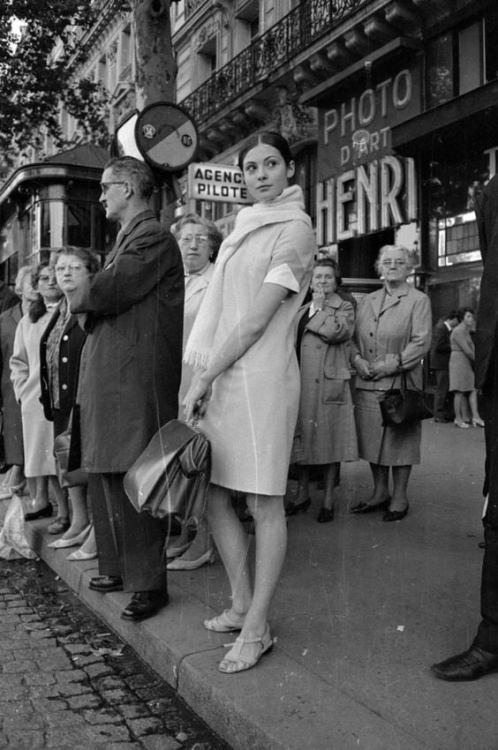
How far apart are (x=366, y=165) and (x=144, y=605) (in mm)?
13199

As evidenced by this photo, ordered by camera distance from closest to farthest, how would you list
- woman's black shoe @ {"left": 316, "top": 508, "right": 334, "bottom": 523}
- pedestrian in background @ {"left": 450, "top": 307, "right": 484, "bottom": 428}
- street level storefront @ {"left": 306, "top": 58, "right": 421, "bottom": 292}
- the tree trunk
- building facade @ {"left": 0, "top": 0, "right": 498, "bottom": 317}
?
woman's black shoe @ {"left": 316, "top": 508, "right": 334, "bottom": 523}, the tree trunk, pedestrian in background @ {"left": 450, "top": 307, "right": 484, "bottom": 428}, building facade @ {"left": 0, "top": 0, "right": 498, "bottom": 317}, street level storefront @ {"left": 306, "top": 58, "right": 421, "bottom": 292}

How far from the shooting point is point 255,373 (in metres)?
3.10

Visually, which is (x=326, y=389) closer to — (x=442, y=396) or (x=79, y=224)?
(x=442, y=396)

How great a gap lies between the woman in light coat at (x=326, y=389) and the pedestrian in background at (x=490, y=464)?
9.23ft

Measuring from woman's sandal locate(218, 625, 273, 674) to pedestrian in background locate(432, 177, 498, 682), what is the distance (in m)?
0.63

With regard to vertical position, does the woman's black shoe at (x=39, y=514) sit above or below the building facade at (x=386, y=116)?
below

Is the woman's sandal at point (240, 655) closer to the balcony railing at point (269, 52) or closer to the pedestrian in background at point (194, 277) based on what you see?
the pedestrian in background at point (194, 277)

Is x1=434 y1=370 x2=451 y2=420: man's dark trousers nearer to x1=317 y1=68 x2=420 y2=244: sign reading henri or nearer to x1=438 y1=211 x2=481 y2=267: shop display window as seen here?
x1=438 y1=211 x2=481 y2=267: shop display window

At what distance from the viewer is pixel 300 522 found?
561cm

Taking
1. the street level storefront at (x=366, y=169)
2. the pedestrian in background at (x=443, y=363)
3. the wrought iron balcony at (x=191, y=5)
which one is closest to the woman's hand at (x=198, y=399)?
the pedestrian in background at (x=443, y=363)

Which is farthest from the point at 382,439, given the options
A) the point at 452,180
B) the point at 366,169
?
the point at 366,169

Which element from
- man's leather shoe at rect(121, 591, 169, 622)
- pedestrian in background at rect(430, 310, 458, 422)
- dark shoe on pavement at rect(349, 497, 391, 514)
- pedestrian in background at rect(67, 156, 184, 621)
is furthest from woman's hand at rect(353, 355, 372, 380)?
pedestrian in background at rect(430, 310, 458, 422)

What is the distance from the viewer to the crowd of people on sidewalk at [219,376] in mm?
3104

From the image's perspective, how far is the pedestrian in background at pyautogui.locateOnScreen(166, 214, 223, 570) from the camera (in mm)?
4742
